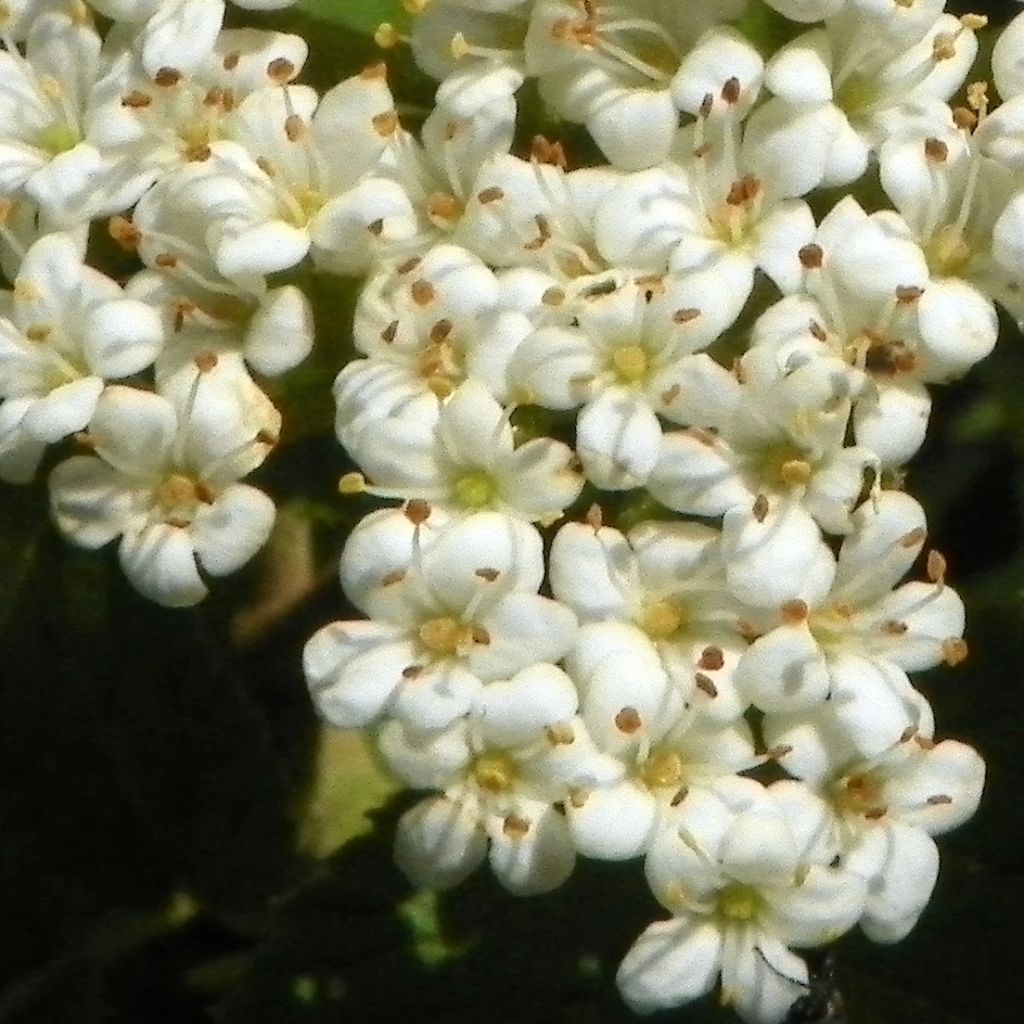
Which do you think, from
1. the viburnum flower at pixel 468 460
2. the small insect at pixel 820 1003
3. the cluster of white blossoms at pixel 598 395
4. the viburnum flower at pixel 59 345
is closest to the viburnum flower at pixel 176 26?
the cluster of white blossoms at pixel 598 395

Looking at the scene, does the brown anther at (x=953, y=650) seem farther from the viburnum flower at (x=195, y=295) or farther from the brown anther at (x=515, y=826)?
the viburnum flower at (x=195, y=295)

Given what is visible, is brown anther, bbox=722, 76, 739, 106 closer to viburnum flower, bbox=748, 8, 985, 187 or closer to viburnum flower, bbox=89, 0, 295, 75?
viburnum flower, bbox=748, 8, 985, 187

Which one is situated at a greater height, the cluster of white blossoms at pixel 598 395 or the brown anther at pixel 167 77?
the brown anther at pixel 167 77

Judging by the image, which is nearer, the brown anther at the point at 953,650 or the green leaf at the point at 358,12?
the brown anther at the point at 953,650

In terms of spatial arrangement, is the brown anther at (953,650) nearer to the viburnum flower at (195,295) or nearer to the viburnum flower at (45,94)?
the viburnum flower at (195,295)

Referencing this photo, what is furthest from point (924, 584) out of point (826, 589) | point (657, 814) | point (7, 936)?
point (7, 936)

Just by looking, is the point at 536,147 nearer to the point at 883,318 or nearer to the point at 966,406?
the point at 883,318

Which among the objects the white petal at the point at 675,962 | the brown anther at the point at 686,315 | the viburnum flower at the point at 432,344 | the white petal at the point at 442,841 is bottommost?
the white petal at the point at 675,962
